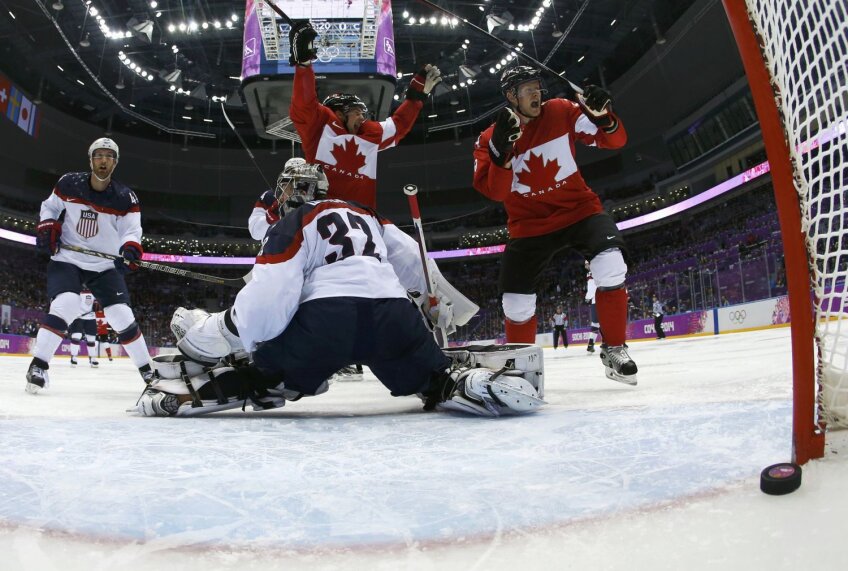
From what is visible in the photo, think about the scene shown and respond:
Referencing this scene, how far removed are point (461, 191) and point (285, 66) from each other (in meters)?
16.3

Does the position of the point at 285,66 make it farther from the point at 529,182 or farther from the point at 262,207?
the point at 529,182

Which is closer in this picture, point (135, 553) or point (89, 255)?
point (135, 553)

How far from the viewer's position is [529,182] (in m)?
2.99

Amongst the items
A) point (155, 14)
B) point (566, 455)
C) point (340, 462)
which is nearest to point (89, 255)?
point (340, 462)

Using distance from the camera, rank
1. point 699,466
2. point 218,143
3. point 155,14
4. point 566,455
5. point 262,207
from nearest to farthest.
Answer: point 699,466 → point 566,455 → point 262,207 → point 155,14 → point 218,143

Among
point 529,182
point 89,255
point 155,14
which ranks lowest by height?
point 89,255

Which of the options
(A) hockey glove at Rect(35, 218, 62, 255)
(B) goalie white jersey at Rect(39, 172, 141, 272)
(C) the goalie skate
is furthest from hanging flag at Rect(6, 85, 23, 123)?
(C) the goalie skate

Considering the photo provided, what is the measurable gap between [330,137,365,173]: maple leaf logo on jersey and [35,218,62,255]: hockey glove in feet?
5.56

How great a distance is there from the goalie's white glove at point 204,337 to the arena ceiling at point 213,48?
1119cm

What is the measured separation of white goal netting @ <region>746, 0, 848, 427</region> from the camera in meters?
0.94

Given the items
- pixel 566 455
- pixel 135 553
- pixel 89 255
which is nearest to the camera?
pixel 135 553

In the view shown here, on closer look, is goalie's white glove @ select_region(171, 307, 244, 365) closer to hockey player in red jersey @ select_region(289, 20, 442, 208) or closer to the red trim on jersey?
hockey player in red jersey @ select_region(289, 20, 442, 208)

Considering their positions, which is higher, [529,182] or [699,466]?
[529,182]

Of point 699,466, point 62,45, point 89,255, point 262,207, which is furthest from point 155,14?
point 699,466
